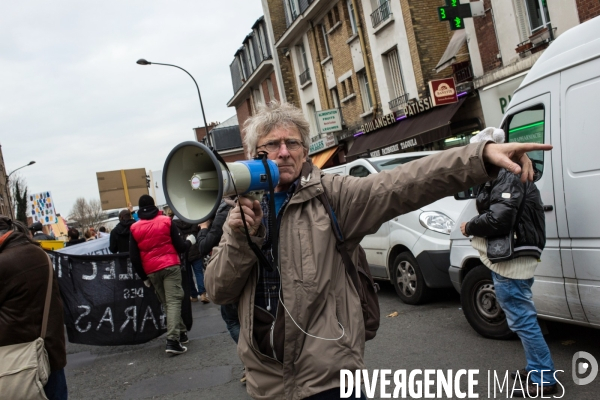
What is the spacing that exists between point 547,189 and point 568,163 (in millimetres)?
310

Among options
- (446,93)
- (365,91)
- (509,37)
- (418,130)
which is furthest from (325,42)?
(509,37)

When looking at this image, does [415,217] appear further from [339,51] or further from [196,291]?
[339,51]

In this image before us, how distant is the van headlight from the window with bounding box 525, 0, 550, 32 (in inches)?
319

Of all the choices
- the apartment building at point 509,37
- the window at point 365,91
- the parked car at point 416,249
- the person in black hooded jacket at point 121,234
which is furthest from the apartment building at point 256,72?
the parked car at point 416,249

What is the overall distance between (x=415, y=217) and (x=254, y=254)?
5.29m

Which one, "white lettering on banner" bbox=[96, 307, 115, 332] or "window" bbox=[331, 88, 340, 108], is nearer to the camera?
"white lettering on banner" bbox=[96, 307, 115, 332]

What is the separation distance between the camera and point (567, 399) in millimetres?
3990

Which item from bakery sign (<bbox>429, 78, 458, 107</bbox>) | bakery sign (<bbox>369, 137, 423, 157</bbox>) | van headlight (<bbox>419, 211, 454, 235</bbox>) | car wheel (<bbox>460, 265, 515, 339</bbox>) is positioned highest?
bakery sign (<bbox>429, 78, 458, 107</bbox>)

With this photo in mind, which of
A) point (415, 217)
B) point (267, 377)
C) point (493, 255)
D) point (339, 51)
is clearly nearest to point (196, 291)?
point (415, 217)

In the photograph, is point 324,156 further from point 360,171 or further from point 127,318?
point 127,318

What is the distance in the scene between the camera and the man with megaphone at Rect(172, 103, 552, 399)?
2102mm

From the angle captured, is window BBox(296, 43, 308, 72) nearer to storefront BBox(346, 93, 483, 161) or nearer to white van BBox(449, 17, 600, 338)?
storefront BBox(346, 93, 483, 161)

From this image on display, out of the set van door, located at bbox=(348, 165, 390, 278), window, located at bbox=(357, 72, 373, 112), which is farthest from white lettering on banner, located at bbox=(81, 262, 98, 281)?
window, located at bbox=(357, 72, 373, 112)

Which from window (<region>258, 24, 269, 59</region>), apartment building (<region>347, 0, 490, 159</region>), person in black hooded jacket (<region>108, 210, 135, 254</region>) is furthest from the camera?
window (<region>258, 24, 269, 59</region>)
